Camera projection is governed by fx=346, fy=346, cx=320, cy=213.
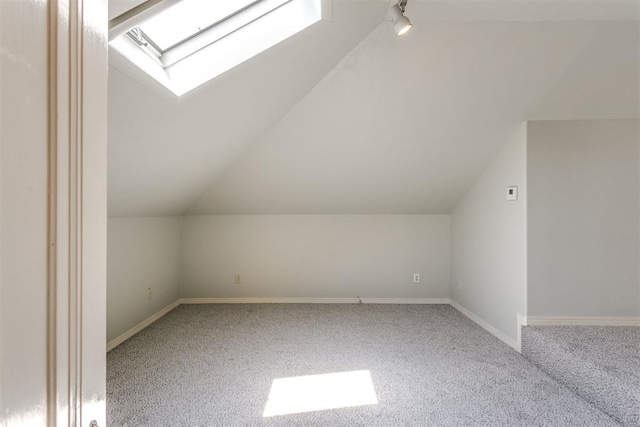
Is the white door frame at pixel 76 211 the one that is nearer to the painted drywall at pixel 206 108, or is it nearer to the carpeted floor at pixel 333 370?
the painted drywall at pixel 206 108

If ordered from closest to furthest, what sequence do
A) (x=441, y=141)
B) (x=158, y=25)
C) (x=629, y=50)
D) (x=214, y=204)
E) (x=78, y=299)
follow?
(x=78, y=299) < (x=158, y=25) < (x=629, y=50) < (x=441, y=141) < (x=214, y=204)

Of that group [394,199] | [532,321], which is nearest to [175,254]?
[394,199]

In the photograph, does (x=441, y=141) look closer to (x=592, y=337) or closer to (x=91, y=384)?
(x=592, y=337)

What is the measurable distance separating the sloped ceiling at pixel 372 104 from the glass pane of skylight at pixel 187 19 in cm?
25

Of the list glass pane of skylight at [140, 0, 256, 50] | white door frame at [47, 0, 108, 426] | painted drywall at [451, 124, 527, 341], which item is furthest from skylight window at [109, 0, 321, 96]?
painted drywall at [451, 124, 527, 341]

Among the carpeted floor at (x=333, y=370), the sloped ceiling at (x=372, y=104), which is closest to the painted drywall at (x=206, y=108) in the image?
the sloped ceiling at (x=372, y=104)

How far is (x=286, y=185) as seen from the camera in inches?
146

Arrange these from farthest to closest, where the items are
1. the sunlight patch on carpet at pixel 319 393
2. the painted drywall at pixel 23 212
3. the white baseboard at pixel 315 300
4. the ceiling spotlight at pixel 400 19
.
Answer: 1. the white baseboard at pixel 315 300
2. the sunlight patch on carpet at pixel 319 393
3. the ceiling spotlight at pixel 400 19
4. the painted drywall at pixel 23 212

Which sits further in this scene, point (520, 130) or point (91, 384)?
point (520, 130)

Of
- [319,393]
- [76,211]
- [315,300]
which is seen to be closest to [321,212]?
[315,300]

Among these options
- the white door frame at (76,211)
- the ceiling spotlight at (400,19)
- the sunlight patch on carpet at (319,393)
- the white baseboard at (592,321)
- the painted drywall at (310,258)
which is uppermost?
the ceiling spotlight at (400,19)

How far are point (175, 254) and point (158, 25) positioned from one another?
2990 mm

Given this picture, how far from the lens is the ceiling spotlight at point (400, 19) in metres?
1.81

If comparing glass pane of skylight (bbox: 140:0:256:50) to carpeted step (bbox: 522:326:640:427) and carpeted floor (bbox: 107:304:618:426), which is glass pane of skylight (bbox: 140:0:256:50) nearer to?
carpeted floor (bbox: 107:304:618:426)
